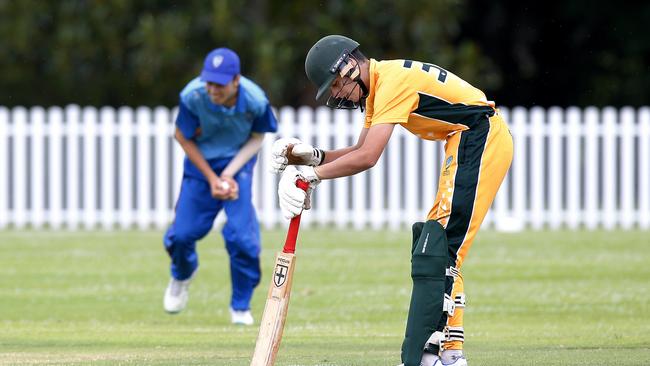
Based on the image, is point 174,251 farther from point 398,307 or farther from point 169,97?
point 169,97

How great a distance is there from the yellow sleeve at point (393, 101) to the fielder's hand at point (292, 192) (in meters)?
0.41

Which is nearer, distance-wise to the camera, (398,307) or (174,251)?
(174,251)

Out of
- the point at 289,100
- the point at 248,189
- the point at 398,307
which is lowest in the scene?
the point at 398,307

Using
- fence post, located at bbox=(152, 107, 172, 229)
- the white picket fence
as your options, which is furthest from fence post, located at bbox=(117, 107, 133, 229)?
fence post, located at bbox=(152, 107, 172, 229)

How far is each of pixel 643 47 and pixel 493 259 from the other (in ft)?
42.8

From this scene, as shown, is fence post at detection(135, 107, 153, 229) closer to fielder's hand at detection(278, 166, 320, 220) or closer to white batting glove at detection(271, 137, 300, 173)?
white batting glove at detection(271, 137, 300, 173)

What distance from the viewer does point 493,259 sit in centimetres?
1376

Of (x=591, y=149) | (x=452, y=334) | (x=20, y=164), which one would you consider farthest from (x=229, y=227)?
(x=591, y=149)

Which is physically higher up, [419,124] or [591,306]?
→ [419,124]

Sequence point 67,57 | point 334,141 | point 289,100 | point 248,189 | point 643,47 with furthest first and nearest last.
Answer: point 643,47 → point 289,100 → point 67,57 → point 334,141 → point 248,189

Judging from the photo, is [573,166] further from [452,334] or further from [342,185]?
[452,334]

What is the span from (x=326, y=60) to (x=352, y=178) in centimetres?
1077

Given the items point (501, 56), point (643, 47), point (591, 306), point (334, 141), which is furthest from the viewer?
point (501, 56)

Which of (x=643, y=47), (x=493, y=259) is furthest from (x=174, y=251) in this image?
(x=643, y=47)
